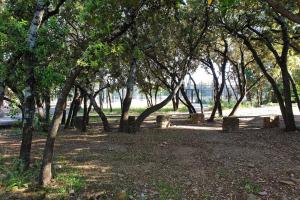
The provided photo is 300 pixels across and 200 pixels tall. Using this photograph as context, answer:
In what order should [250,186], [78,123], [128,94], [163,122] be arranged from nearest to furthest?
[250,186], [128,94], [163,122], [78,123]

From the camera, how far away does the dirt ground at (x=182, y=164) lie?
8.07 m

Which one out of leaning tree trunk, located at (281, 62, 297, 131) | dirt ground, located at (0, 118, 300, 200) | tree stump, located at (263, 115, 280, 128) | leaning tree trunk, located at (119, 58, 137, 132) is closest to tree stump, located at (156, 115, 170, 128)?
leaning tree trunk, located at (119, 58, 137, 132)

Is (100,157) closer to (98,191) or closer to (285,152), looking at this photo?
(98,191)

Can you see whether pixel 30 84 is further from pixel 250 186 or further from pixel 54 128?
pixel 250 186

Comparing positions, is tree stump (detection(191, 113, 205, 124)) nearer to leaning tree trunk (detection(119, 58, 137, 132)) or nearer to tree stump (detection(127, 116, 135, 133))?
tree stump (detection(127, 116, 135, 133))

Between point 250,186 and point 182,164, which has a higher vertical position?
point 182,164

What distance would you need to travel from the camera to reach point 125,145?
12.5 metres

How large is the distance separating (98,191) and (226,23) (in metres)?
11.2

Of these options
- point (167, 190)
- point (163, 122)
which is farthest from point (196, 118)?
point (167, 190)

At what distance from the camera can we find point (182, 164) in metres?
10.0

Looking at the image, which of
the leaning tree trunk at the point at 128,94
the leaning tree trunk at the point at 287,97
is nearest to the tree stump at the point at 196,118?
the leaning tree trunk at the point at 128,94

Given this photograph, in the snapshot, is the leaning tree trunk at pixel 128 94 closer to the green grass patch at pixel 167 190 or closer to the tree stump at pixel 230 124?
the tree stump at pixel 230 124

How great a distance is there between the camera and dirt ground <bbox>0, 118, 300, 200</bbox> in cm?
807

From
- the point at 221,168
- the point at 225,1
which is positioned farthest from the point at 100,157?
the point at 225,1
